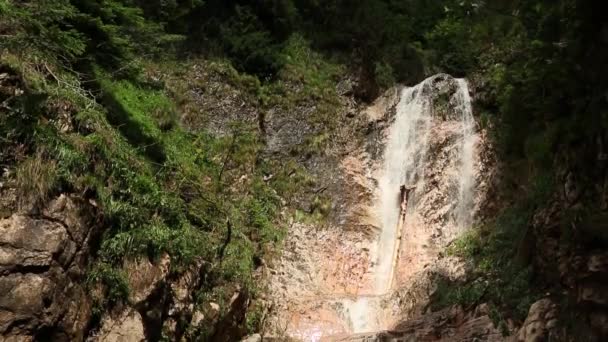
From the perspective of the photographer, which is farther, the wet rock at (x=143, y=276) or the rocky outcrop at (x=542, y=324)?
the wet rock at (x=143, y=276)

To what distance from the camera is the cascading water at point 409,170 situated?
1409 cm

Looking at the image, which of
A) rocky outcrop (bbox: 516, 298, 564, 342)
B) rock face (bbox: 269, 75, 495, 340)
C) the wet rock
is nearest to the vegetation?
the wet rock

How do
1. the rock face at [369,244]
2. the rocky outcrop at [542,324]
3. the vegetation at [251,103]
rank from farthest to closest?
the rock face at [369,244] < the vegetation at [251,103] < the rocky outcrop at [542,324]

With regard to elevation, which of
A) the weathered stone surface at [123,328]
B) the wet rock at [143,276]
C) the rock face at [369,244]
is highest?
the rock face at [369,244]

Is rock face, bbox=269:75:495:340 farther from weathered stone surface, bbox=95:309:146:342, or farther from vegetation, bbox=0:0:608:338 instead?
weathered stone surface, bbox=95:309:146:342

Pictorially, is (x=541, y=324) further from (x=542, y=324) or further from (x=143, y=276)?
(x=143, y=276)

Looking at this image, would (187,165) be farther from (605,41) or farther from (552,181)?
(605,41)

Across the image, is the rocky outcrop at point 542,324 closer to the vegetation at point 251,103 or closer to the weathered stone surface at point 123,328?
the vegetation at point 251,103

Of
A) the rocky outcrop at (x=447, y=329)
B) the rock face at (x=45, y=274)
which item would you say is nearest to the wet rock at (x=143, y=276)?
the rock face at (x=45, y=274)

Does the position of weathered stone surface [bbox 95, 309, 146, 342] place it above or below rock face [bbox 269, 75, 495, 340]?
below

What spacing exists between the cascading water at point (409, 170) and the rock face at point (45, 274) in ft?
19.7

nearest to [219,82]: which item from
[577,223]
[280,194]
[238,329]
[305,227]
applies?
[280,194]

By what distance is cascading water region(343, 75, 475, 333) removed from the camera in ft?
46.2

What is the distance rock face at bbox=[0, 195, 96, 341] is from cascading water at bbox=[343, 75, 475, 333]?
6.00 meters
